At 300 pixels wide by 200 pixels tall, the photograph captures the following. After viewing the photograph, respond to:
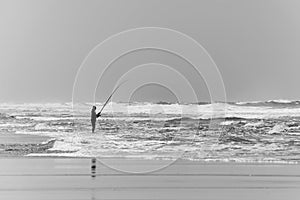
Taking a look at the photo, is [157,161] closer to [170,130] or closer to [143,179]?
[143,179]

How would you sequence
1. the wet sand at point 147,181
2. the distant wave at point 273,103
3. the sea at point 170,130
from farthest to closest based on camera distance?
1. the distant wave at point 273,103
2. the sea at point 170,130
3. the wet sand at point 147,181

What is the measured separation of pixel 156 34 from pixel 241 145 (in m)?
12.2

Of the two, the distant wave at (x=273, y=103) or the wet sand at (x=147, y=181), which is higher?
the distant wave at (x=273, y=103)

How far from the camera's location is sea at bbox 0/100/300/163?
64.5ft

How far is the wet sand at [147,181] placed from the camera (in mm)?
10844

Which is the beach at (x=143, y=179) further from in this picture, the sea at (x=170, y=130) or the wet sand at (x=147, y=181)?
the sea at (x=170, y=130)

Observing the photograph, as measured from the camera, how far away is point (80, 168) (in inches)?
595

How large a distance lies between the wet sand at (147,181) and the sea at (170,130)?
7.41 feet

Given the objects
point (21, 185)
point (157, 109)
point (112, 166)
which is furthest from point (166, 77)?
point (157, 109)

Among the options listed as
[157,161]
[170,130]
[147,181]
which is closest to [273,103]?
[170,130]

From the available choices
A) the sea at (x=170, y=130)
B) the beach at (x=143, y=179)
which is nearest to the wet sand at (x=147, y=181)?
the beach at (x=143, y=179)

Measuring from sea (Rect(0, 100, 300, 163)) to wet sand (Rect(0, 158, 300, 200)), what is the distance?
7.41ft

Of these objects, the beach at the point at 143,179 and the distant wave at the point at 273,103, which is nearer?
the beach at the point at 143,179

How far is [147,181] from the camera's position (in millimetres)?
12633
